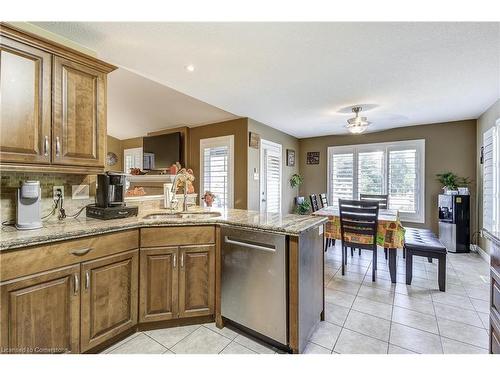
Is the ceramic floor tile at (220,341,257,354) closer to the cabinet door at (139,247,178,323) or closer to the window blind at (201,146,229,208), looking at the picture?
the cabinet door at (139,247,178,323)

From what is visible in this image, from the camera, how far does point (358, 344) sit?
5.56 feet

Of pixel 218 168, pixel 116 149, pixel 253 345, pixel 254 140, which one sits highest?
pixel 116 149

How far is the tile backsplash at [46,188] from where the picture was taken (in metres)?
1.62

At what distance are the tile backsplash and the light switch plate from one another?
21 millimetres

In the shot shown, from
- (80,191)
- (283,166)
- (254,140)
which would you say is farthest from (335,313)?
(283,166)

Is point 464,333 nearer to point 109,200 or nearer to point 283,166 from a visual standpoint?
point 109,200

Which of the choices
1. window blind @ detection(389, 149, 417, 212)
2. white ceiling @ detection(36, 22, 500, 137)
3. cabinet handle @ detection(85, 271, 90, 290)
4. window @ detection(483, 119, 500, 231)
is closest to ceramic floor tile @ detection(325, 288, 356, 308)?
cabinet handle @ detection(85, 271, 90, 290)

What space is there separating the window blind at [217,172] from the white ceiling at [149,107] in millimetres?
621

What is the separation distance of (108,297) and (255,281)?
102 cm

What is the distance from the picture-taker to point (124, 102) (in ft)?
13.5

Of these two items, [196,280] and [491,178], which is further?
[491,178]

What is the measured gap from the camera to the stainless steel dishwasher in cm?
157
